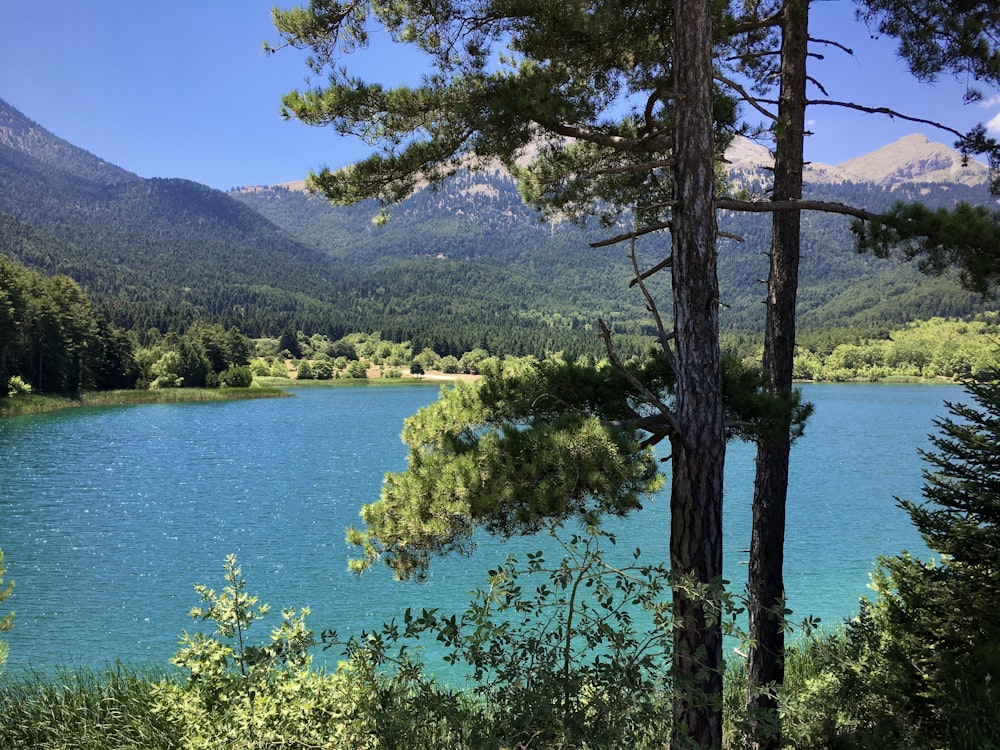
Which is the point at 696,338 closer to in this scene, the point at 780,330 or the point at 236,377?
the point at 780,330

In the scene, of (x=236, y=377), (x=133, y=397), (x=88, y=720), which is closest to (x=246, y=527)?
(x=88, y=720)

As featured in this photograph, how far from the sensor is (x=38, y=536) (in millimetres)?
15336

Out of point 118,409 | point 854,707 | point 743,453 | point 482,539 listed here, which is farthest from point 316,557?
point 118,409

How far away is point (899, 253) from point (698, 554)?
227 centimetres

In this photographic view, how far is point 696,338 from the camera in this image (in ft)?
11.4

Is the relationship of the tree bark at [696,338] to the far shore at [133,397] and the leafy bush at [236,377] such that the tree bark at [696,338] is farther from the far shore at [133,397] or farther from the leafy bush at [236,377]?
the leafy bush at [236,377]

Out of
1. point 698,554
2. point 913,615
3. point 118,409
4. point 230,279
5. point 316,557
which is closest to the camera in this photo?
point 698,554

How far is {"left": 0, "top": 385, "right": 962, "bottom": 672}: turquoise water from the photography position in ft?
35.7

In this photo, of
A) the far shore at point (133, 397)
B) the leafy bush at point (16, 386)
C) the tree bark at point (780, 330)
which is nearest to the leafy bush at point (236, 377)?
the far shore at point (133, 397)

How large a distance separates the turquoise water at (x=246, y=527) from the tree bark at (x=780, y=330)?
289 centimetres

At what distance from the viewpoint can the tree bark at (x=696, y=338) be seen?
3.43 meters

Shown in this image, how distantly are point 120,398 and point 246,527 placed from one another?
44352 mm

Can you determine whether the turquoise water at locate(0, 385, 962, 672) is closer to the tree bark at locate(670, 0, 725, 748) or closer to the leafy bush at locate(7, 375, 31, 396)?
the tree bark at locate(670, 0, 725, 748)

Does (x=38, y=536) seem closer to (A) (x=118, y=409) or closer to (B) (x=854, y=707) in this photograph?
(B) (x=854, y=707)
